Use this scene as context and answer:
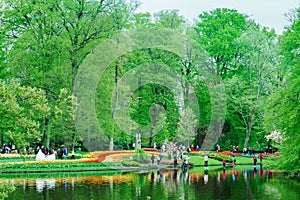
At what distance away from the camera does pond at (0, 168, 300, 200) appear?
20141 millimetres

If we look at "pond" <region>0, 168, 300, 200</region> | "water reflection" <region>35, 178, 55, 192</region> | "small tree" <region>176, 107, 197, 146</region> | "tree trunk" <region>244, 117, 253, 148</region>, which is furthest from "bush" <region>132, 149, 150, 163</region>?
"tree trunk" <region>244, 117, 253, 148</region>

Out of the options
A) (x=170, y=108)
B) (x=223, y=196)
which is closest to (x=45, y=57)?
(x=170, y=108)

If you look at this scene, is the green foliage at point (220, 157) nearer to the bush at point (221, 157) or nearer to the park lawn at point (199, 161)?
the bush at point (221, 157)

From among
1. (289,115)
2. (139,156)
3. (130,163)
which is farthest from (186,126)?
(289,115)

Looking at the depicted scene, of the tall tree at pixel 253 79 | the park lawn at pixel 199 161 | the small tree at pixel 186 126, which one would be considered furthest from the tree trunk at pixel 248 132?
the park lawn at pixel 199 161

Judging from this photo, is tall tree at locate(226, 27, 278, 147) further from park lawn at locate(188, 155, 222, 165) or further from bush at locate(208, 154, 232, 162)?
park lawn at locate(188, 155, 222, 165)

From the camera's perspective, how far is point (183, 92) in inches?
2064

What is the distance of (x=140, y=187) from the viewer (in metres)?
23.0

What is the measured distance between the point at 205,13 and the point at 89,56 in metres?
21.4

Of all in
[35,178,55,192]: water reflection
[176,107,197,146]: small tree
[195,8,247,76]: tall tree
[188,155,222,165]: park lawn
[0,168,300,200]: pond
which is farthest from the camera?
[195,8,247,76]: tall tree

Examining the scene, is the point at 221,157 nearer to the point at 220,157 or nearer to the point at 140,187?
the point at 220,157

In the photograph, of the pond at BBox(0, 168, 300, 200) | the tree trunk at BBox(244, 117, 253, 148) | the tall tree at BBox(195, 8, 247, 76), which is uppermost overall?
the tall tree at BBox(195, 8, 247, 76)

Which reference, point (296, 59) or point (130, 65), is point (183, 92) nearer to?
point (130, 65)

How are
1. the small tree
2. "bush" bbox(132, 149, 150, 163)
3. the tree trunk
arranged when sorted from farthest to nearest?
1. the tree trunk
2. the small tree
3. "bush" bbox(132, 149, 150, 163)
